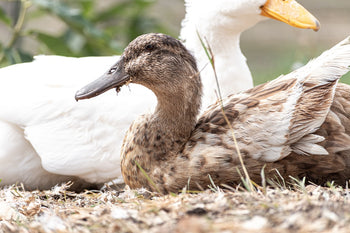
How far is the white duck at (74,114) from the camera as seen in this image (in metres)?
3.91

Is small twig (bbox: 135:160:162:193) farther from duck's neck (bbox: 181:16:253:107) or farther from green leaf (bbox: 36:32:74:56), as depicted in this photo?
green leaf (bbox: 36:32:74:56)

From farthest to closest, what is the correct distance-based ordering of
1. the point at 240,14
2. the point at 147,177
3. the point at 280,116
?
the point at 240,14 → the point at 280,116 → the point at 147,177

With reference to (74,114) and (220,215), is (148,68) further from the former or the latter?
(220,215)

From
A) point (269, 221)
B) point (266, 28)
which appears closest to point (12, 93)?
point (269, 221)

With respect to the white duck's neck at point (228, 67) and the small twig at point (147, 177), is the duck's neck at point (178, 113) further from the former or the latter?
the white duck's neck at point (228, 67)

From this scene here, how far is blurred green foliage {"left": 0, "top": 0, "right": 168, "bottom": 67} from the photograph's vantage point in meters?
5.69

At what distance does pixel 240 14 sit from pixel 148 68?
125 cm

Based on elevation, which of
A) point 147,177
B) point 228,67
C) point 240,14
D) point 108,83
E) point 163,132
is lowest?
point 147,177

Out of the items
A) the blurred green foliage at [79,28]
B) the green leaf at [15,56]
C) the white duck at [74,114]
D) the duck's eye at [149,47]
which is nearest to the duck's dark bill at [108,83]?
the duck's eye at [149,47]

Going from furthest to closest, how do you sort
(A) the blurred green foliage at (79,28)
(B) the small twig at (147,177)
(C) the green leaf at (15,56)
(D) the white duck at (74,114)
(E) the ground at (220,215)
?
(C) the green leaf at (15,56) < (A) the blurred green foliage at (79,28) < (D) the white duck at (74,114) < (B) the small twig at (147,177) < (E) the ground at (220,215)

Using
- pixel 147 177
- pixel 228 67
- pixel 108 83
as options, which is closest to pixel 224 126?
pixel 147 177

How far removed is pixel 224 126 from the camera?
Answer: 10.4 feet

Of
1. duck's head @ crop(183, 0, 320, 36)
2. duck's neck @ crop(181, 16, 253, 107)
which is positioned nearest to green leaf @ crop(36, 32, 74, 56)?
duck's head @ crop(183, 0, 320, 36)

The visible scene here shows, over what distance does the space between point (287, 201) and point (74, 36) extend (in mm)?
4392
